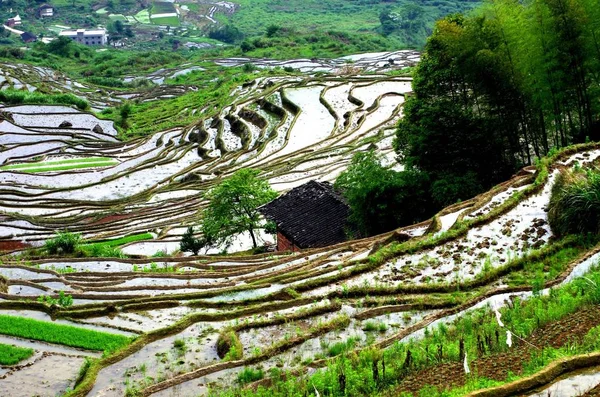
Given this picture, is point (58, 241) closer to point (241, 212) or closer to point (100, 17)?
point (241, 212)

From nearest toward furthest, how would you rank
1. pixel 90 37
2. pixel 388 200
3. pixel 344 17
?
pixel 388 200
pixel 90 37
pixel 344 17

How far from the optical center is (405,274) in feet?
41.9

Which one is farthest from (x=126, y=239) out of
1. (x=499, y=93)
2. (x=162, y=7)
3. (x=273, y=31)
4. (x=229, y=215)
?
(x=162, y=7)

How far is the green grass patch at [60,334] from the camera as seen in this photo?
12.1 metres

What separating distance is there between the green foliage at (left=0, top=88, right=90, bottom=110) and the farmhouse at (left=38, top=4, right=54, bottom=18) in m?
82.2

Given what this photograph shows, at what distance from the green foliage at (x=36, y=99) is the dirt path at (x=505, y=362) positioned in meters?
52.4

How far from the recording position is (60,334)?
12.6 metres

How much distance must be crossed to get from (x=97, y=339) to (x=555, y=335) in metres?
8.06

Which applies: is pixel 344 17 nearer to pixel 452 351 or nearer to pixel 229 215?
pixel 229 215

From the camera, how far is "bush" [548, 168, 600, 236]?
39.3 ft

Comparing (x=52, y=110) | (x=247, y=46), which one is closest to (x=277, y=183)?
(x=52, y=110)

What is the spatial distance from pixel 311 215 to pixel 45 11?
12753 centimetres

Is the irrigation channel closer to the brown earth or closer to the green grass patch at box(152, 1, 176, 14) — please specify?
the brown earth

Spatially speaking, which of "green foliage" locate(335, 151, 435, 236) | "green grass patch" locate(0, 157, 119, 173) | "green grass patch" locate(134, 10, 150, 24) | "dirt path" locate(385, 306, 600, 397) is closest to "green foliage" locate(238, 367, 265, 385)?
"dirt path" locate(385, 306, 600, 397)
